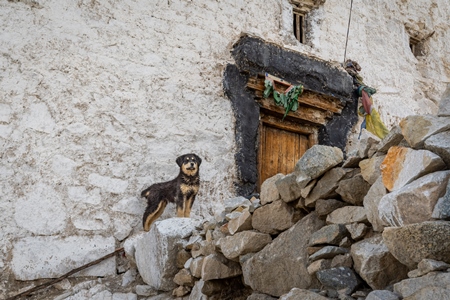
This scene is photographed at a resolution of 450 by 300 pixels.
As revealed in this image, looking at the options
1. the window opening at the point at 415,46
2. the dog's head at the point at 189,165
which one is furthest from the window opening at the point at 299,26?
the dog's head at the point at 189,165

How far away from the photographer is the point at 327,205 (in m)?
1.98

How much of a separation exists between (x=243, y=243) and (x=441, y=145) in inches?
47.6

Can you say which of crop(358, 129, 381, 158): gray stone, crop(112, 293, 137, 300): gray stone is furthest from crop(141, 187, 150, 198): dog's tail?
crop(358, 129, 381, 158): gray stone

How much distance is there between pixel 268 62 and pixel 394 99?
223 cm

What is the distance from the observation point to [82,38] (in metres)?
4.57

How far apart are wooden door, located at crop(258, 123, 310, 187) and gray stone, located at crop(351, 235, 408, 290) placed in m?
3.59

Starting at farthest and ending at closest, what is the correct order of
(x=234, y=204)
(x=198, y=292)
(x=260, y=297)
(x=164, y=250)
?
(x=164, y=250)
(x=234, y=204)
(x=198, y=292)
(x=260, y=297)

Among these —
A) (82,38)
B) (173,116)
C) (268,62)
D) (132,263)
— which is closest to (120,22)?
(82,38)

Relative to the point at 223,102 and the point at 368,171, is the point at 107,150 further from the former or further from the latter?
the point at 368,171

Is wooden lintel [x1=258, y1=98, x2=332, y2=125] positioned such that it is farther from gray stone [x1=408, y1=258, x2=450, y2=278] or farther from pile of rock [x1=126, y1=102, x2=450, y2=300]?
gray stone [x1=408, y1=258, x2=450, y2=278]

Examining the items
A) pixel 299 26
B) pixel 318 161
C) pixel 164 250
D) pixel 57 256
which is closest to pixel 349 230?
pixel 318 161

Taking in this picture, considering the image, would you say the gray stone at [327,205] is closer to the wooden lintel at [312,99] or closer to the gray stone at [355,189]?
the gray stone at [355,189]

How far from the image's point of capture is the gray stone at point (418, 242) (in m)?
1.34

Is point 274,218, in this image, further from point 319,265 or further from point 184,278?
point 184,278
